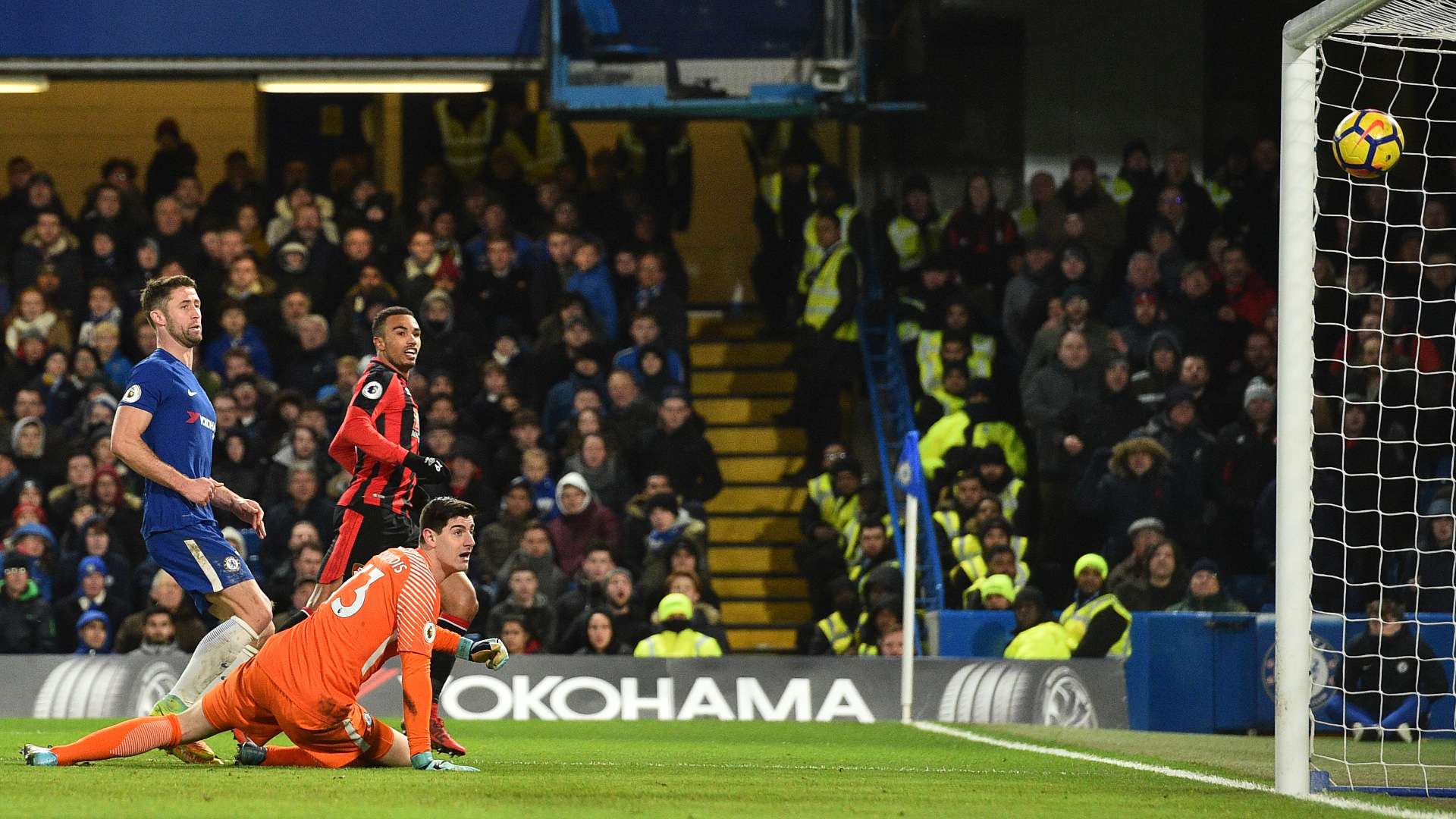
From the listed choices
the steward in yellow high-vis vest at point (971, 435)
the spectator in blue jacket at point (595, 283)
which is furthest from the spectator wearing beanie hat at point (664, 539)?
the spectator in blue jacket at point (595, 283)

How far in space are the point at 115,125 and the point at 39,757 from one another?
52.9ft

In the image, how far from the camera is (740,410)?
19.1m

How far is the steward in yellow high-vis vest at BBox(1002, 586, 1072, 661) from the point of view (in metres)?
13.9

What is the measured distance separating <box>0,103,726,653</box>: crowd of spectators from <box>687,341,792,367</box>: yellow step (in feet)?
4.50

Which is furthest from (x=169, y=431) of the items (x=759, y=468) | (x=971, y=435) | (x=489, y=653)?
(x=759, y=468)

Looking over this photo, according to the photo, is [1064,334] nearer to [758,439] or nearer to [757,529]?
[757,529]

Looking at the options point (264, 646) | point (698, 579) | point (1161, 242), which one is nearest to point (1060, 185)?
point (1161, 242)

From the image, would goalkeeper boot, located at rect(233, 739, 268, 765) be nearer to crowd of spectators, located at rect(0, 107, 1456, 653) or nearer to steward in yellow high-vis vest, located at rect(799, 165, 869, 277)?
crowd of spectators, located at rect(0, 107, 1456, 653)

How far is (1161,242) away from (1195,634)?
5.29 m

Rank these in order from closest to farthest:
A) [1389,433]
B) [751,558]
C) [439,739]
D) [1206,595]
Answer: [439,739] → [1206,595] → [1389,433] → [751,558]

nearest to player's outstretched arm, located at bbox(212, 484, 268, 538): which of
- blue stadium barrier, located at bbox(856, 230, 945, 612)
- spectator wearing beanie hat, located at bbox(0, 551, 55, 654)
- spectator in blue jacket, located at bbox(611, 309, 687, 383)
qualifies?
blue stadium barrier, located at bbox(856, 230, 945, 612)

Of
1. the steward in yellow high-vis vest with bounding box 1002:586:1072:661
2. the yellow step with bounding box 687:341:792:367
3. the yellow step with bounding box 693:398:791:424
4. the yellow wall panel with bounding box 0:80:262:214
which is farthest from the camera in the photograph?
the yellow wall panel with bounding box 0:80:262:214

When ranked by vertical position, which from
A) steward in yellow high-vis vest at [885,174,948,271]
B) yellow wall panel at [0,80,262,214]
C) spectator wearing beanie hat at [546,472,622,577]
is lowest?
spectator wearing beanie hat at [546,472,622,577]

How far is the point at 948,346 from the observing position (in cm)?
1691
